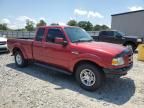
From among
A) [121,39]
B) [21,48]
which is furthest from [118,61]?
[121,39]

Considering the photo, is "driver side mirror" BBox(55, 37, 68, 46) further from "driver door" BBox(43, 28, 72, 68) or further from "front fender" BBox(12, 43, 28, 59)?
"front fender" BBox(12, 43, 28, 59)

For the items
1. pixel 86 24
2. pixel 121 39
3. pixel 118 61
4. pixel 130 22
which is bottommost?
pixel 118 61

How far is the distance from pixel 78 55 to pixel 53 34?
59.2 inches

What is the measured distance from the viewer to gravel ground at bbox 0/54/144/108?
451cm

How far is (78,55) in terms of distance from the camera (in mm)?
5445

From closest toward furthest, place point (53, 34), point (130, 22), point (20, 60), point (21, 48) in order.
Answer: point (53, 34)
point (21, 48)
point (20, 60)
point (130, 22)

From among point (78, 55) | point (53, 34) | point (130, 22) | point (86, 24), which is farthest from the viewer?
point (86, 24)

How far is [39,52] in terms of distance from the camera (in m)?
6.87

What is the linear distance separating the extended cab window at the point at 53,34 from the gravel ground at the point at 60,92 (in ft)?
4.60

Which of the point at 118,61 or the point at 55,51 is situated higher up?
the point at 55,51

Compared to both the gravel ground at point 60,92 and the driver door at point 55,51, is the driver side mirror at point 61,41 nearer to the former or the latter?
the driver door at point 55,51

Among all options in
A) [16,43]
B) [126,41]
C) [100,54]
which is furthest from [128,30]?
[100,54]

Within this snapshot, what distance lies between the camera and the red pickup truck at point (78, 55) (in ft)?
16.3

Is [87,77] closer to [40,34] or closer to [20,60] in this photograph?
[40,34]
